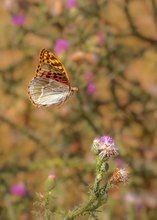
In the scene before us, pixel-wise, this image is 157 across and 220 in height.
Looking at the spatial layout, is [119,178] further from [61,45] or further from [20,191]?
[20,191]

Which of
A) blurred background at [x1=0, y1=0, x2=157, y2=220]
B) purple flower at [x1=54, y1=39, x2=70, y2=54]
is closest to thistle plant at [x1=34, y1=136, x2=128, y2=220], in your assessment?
blurred background at [x1=0, y1=0, x2=157, y2=220]

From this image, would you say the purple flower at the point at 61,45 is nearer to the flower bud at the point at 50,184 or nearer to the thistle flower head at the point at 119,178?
the flower bud at the point at 50,184

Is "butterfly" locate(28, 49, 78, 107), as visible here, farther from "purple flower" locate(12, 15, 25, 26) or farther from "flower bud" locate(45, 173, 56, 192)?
"purple flower" locate(12, 15, 25, 26)

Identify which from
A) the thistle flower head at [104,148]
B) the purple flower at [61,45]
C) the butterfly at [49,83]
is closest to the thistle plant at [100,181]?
the thistle flower head at [104,148]

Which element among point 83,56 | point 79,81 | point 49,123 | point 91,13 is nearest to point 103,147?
point 79,81

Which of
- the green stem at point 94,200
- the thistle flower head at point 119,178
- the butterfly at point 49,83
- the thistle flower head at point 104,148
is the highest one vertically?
the butterfly at point 49,83

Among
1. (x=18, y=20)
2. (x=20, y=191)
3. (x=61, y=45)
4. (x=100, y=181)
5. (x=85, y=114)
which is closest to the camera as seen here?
(x=100, y=181)

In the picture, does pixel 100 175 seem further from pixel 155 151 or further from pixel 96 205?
pixel 155 151

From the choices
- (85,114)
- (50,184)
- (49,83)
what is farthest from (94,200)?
(85,114)
